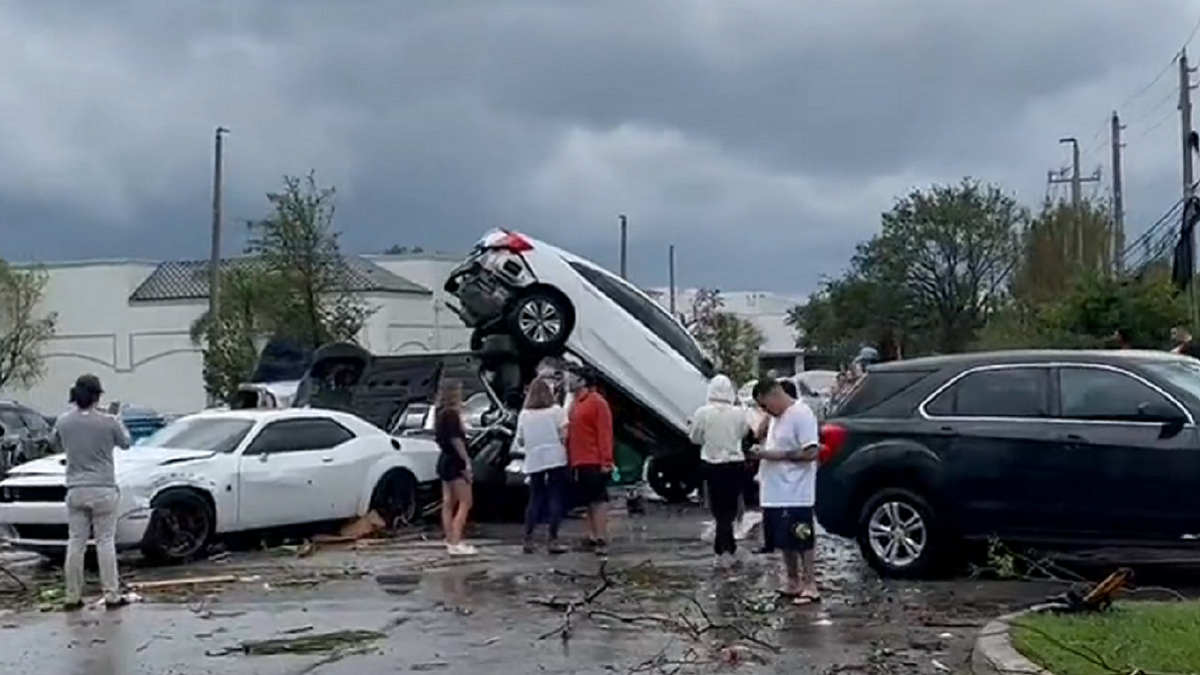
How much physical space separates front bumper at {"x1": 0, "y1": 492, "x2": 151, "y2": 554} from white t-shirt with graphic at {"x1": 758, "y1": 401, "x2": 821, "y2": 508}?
677cm

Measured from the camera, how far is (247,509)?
18.2 metres

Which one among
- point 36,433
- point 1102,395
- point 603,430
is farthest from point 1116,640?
point 36,433

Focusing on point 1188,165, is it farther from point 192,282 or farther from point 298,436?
point 192,282

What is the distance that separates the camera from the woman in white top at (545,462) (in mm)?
18219

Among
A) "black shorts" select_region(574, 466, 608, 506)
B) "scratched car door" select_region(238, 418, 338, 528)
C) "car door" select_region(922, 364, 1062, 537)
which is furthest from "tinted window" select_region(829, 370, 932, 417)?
"scratched car door" select_region(238, 418, 338, 528)

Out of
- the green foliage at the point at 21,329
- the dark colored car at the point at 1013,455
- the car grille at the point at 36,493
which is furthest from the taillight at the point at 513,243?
the green foliage at the point at 21,329

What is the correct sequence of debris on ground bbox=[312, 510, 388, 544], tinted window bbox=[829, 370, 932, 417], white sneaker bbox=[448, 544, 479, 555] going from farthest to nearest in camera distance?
debris on ground bbox=[312, 510, 388, 544] → white sneaker bbox=[448, 544, 479, 555] → tinted window bbox=[829, 370, 932, 417]

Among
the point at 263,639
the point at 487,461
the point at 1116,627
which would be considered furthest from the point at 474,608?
the point at 487,461

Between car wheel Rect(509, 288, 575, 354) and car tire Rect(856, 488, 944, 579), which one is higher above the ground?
car wheel Rect(509, 288, 575, 354)

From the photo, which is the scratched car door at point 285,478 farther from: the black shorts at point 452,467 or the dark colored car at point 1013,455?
the dark colored car at point 1013,455

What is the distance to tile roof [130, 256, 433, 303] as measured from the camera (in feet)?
211

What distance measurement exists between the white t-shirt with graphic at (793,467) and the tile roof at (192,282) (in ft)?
159

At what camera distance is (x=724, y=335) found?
2427 inches

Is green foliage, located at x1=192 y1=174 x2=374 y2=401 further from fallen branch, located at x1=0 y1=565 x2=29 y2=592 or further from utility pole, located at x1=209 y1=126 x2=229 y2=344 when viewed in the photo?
fallen branch, located at x1=0 y1=565 x2=29 y2=592
